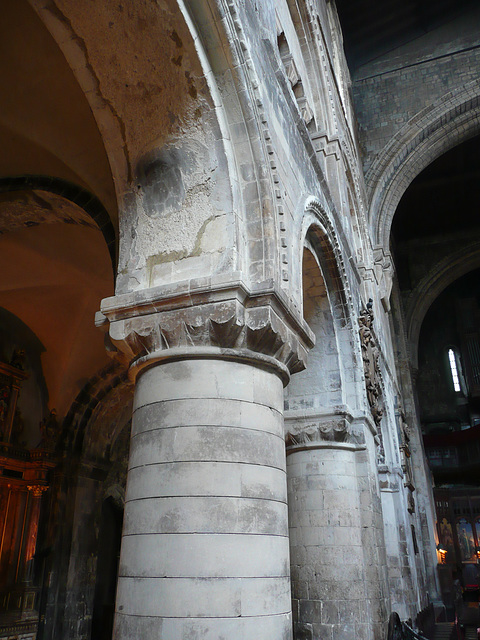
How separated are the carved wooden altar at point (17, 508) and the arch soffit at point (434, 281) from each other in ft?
43.4

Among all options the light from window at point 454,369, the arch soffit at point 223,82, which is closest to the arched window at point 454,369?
the light from window at point 454,369

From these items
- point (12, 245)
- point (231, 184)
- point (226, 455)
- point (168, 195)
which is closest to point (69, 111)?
point (168, 195)

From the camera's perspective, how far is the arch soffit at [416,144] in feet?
41.5

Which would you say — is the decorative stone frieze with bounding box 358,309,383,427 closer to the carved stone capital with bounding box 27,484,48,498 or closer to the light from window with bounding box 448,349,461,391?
the carved stone capital with bounding box 27,484,48,498

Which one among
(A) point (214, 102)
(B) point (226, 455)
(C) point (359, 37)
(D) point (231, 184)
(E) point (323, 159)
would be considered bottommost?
(B) point (226, 455)

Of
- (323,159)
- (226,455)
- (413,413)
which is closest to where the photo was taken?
(226,455)

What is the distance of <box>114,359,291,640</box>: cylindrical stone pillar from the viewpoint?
2707 millimetres

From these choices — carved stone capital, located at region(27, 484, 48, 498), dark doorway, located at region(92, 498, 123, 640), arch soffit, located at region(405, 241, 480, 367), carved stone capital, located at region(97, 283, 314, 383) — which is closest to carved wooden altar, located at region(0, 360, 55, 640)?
carved stone capital, located at region(27, 484, 48, 498)

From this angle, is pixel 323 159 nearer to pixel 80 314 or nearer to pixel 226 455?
pixel 80 314

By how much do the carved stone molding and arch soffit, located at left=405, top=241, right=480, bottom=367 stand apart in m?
12.8

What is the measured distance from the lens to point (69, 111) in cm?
507

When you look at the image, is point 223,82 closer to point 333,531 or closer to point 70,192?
point 70,192

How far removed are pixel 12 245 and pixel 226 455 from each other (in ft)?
18.2

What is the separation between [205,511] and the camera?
2852 mm
